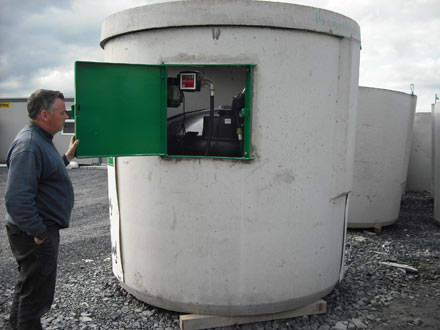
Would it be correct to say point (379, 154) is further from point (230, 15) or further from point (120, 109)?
point (120, 109)

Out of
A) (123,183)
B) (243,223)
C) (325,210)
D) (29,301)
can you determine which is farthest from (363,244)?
(29,301)

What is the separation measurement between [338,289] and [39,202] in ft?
9.35

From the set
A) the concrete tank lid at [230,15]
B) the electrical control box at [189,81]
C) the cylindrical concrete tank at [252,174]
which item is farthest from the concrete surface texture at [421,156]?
the electrical control box at [189,81]

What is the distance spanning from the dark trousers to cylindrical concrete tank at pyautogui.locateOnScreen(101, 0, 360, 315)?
0.82 meters

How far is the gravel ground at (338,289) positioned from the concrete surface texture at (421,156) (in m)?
3.69

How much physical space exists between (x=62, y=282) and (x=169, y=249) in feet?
5.26

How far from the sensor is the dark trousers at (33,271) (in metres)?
2.62

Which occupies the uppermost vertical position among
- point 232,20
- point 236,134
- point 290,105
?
point 232,20

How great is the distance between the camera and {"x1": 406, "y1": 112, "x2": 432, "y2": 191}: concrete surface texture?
32.9 ft

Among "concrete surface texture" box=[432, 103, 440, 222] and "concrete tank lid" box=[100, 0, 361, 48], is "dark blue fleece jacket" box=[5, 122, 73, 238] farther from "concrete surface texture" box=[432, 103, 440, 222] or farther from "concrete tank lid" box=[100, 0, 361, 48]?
"concrete surface texture" box=[432, 103, 440, 222]

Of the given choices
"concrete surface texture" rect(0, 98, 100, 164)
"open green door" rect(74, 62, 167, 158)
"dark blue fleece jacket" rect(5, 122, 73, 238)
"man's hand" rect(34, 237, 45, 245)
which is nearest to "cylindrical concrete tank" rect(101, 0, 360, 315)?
"open green door" rect(74, 62, 167, 158)

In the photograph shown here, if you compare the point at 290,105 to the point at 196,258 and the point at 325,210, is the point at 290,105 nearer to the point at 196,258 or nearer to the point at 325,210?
the point at 325,210

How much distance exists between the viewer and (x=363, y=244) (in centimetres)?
577

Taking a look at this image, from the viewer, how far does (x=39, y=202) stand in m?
2.61
